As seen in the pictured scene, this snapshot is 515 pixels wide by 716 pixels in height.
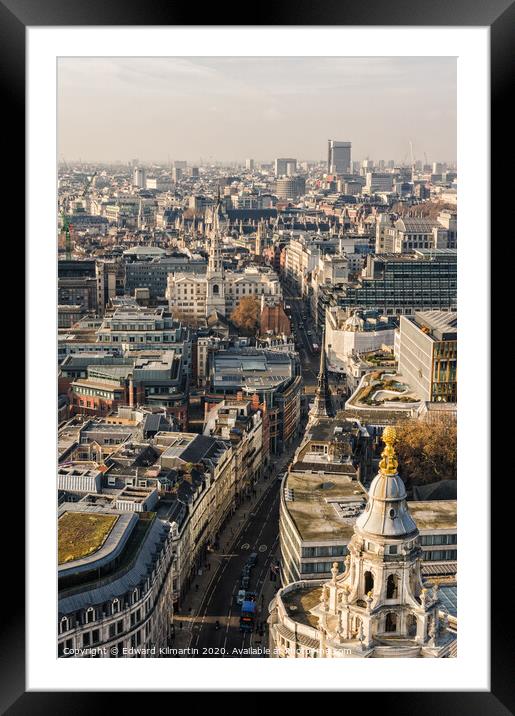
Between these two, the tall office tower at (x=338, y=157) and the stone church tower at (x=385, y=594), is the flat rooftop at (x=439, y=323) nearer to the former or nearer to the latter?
the tall office tower at (x=338, y=157)

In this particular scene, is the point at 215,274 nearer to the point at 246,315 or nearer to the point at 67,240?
the point at 246,315

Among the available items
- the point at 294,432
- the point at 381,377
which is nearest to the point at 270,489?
the point at 294,432

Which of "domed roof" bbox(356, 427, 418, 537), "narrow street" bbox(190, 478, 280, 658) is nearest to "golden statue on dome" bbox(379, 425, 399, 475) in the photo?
"domed roof" bbox(356, 427, 418, 537)

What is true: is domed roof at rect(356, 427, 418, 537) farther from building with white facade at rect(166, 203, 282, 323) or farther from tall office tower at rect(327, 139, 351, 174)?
building with white facade at rect(166, 203, 282, 323)
